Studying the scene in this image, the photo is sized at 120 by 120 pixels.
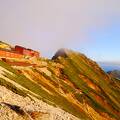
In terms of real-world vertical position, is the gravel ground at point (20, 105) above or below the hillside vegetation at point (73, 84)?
above

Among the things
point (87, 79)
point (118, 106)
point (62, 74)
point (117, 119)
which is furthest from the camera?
point (87, 79)

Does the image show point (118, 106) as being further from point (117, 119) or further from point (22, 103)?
point (22, 103)

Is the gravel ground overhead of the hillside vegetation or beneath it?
overhead

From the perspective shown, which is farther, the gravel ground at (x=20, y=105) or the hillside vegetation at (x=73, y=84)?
the hillside vegetation at (x=73, y=84)

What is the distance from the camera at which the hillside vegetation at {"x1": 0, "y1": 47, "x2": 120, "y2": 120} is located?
69675 mm

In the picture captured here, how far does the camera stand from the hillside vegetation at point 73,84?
6968 centimetres

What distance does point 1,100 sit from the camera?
1452 inches

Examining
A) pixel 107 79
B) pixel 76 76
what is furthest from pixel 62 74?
pixel 107 79

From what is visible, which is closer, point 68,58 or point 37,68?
point 37,68

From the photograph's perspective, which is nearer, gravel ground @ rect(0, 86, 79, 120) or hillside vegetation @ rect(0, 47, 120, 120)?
gravel ground @ rect(0, 86, 79, 120)

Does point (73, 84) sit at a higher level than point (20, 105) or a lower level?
lower

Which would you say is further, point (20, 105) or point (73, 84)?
point (73, 84)

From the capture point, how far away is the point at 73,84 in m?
128

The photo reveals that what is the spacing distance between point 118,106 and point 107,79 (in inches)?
1786
